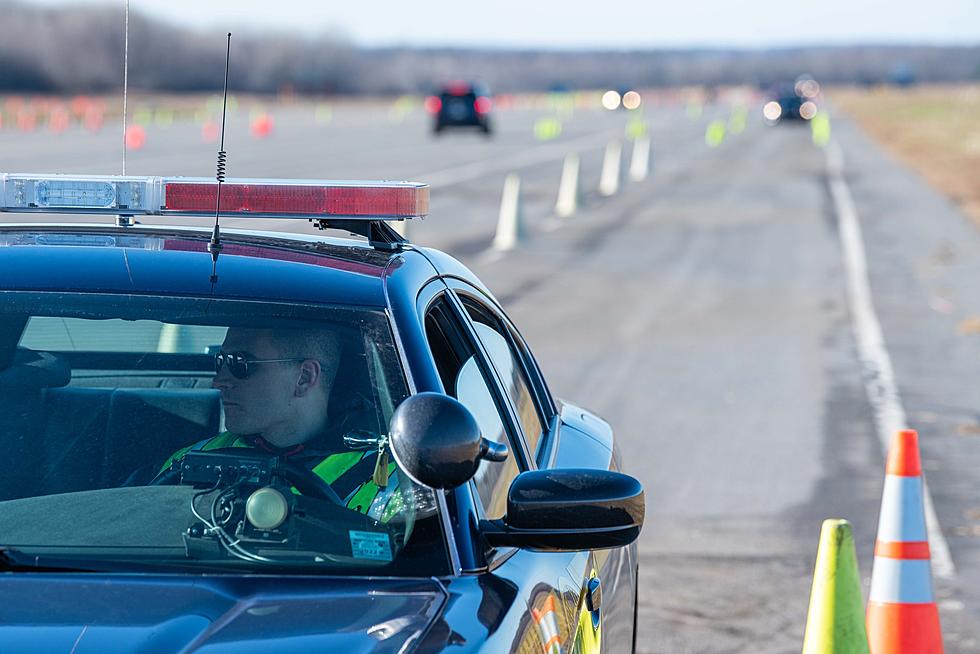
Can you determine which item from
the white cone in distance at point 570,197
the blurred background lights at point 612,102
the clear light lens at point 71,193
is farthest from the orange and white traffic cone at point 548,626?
the blurred background lights at point 612,102

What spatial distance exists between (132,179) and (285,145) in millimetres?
42344

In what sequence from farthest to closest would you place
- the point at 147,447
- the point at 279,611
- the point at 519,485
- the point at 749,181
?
the point at 749,181
the point at 147,447
the point at 519,485
the point at 279,611

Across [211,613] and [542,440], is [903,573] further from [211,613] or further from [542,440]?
[211,613]

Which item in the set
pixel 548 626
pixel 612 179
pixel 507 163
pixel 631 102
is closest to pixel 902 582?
pixel 548 626

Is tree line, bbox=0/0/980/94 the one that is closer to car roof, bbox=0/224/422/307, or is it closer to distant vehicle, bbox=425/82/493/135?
distant vehicle, bbox=425/82/493/135

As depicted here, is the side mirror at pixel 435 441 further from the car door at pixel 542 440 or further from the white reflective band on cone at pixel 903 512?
the white reflective band on cone at pixel 903 512

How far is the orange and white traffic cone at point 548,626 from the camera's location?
2.79 meters

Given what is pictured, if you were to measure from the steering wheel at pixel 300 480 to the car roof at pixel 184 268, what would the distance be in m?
0.33

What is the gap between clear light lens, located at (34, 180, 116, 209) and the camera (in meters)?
3.38

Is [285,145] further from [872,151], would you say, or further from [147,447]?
[147,447]

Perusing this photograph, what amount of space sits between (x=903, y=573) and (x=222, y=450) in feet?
8.72

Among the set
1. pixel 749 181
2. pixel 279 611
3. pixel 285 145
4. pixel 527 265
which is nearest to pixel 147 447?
pixel 279 611

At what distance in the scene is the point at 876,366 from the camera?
12.4 m

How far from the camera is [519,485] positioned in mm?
2781
